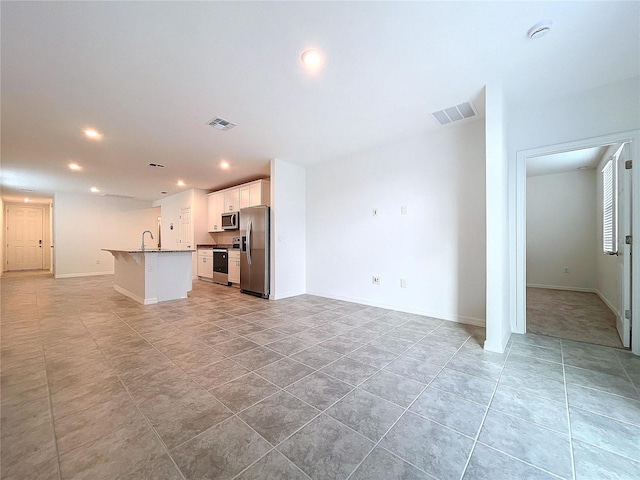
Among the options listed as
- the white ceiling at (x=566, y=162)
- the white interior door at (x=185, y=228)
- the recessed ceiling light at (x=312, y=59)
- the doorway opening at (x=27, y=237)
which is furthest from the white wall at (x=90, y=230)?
the white ceiling at (x=566, y=162)

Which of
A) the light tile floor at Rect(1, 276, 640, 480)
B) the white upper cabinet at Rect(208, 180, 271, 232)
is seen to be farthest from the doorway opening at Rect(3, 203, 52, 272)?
the light tile floor at Rect(1, 276, 640, 480)

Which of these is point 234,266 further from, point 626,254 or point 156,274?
point 626,254

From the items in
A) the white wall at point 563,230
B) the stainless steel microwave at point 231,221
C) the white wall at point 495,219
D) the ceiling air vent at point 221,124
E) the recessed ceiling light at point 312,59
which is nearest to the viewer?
the recessed ceiling light at point 312,59

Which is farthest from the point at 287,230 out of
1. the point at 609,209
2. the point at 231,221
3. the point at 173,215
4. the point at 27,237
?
the point at 27,237

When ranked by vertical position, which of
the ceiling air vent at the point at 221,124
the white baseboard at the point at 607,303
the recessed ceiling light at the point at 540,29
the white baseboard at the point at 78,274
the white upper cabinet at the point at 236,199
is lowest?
Answer: the white baseboard at the point at 78,274

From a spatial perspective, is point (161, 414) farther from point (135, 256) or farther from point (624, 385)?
point (135, 256)

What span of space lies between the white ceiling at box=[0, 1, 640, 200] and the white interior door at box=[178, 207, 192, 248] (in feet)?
13.1

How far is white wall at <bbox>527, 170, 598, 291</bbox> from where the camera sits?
5.37 metres

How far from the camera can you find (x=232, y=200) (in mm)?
6609

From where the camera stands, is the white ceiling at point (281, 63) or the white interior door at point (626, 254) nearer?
the white ceiling at point (281, 63)

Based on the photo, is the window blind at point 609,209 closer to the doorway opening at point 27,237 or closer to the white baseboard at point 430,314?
the white baseboard at point 430,314

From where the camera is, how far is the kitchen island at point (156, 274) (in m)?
4.54

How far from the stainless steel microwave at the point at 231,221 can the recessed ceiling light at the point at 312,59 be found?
463 centimetres

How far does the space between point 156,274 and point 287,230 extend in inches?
100
